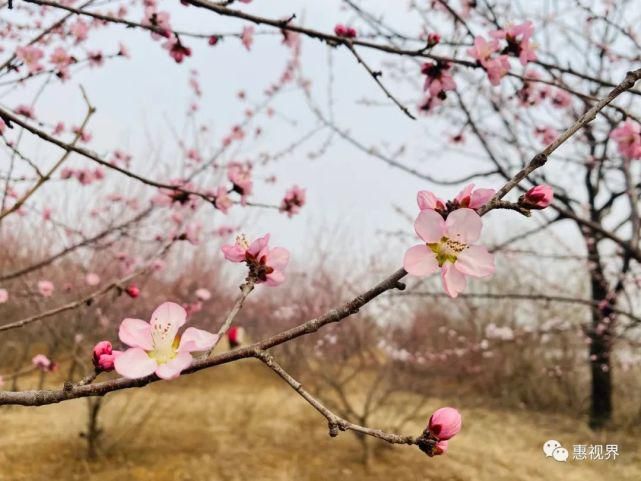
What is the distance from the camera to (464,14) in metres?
4.23

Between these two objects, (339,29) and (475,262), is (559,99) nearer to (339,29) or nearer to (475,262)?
(339,29)

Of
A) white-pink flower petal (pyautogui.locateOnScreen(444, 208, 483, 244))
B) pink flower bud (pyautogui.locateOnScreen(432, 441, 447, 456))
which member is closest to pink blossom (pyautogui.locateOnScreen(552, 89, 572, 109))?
white-pink flower petal (pyautogui.locateOnScreen(444, 208, 483, 244))

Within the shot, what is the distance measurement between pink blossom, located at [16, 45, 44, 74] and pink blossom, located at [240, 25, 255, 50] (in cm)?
94

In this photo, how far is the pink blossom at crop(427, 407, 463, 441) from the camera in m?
0.82

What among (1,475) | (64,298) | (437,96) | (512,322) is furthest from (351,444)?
(512,322)

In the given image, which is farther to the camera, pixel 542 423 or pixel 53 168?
pixel 542 423

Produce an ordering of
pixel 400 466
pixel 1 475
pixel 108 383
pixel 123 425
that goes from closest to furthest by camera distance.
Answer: pixel 108 383 < pixel 1 475 < pixel 400 466 < pixel 123 425

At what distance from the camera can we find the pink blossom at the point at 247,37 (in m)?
2.15

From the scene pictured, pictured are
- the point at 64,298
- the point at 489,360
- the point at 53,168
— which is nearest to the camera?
the point at 53,168

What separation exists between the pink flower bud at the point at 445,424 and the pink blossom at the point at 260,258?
15.0 inches

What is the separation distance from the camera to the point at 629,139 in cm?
250

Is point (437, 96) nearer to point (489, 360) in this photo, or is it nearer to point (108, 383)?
point (108, 383)

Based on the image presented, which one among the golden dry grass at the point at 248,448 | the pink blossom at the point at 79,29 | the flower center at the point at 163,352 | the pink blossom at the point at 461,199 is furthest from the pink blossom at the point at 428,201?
the golden dry grass at the point at 248,448

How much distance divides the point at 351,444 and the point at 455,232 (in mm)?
5442
